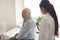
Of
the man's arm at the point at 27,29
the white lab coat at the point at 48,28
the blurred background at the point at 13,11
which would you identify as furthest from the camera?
the blurred background at the point at 13,11

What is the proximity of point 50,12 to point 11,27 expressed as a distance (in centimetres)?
164

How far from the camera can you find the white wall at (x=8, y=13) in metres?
3.11

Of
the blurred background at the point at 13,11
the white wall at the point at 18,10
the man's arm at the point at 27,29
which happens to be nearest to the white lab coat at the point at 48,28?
the man's arm at the point at 27,29

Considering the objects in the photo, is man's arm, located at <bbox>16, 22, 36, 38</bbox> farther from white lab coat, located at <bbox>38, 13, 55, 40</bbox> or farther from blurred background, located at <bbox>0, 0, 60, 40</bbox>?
blurred background, located at <bbox>0, 0, 60, 40</bbox>

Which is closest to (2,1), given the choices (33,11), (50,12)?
(33,11)

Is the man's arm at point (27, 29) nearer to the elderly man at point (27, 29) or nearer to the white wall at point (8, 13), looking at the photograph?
the elderly man at point (27, 29)

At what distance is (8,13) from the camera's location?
316cm

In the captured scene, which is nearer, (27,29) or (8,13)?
(27,29)

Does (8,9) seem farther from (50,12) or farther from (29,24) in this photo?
(50,12)

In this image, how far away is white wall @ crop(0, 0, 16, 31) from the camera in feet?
10.2

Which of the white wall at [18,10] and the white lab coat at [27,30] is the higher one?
the white wall at [18,10]

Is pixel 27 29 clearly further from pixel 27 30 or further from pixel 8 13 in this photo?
pixel 8 13

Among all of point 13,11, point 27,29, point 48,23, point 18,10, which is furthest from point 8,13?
point 48,23

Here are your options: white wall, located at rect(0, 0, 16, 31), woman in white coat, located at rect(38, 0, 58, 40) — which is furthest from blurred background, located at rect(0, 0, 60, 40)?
woman in white coat, located at rect(38, 0, 58, 40)
